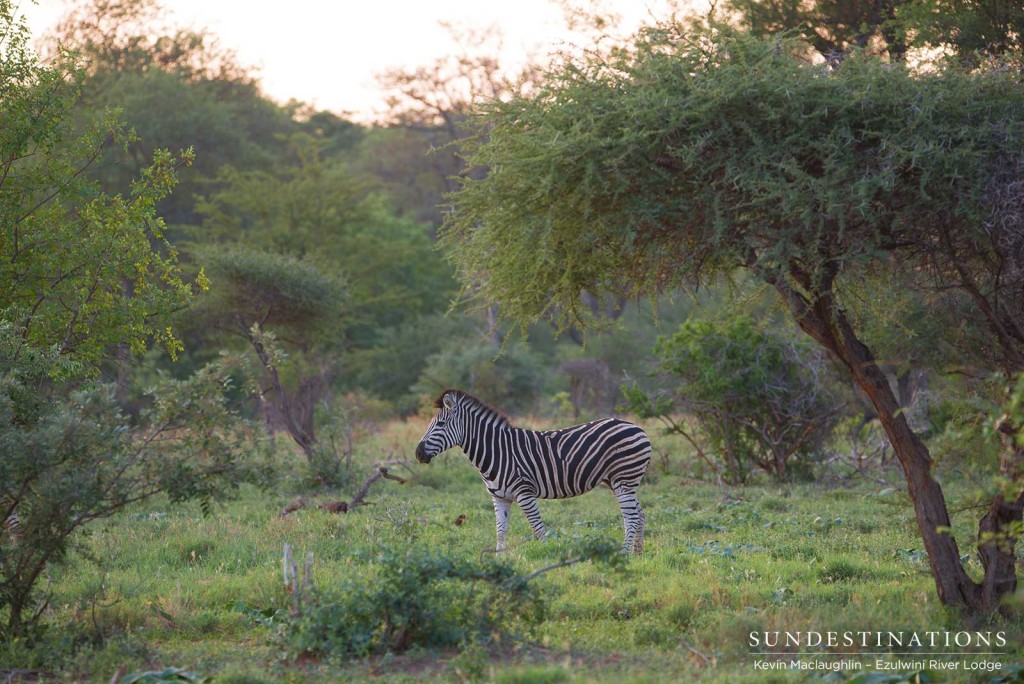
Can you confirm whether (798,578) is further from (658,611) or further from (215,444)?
(215,444)

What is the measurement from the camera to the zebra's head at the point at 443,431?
1127 cm

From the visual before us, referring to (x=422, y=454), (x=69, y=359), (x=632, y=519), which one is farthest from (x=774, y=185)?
(x=69, y=359)

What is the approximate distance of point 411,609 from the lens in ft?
22.9

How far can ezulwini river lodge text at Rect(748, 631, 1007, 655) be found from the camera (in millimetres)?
6988

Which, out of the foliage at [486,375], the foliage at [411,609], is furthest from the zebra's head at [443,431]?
the foliage at [486,375]

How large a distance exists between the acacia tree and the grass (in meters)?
1.39

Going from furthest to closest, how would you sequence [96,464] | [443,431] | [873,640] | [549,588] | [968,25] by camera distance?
[443,431], [968,25], [549,588], [873,640], [96,464]

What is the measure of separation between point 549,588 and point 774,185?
147 inches

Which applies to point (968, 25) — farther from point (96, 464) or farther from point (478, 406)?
point (96, 464)

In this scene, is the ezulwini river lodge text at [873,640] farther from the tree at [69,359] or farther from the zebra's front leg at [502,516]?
the zebra's front leg at [502,516]

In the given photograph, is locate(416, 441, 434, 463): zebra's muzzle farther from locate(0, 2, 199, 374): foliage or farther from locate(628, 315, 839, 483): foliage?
locate(628, 315, 839, 483): foliage

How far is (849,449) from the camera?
18.5 m

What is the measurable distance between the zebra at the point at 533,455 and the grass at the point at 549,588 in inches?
20.8

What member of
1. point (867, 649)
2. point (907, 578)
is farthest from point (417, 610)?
point (907, 578)
